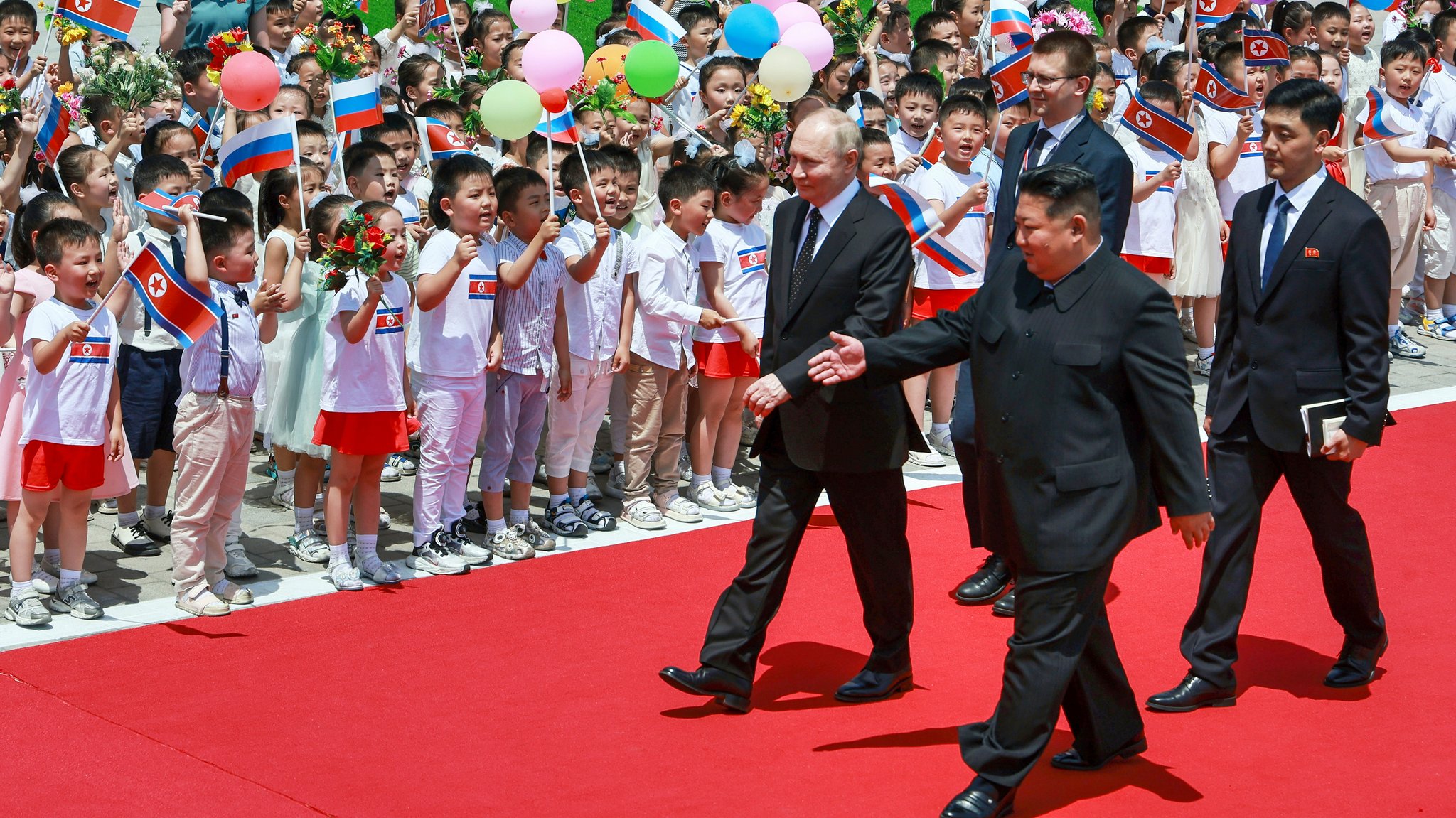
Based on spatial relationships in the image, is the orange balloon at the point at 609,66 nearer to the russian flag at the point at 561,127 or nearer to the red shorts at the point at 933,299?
the russian flag at the point at 561,127

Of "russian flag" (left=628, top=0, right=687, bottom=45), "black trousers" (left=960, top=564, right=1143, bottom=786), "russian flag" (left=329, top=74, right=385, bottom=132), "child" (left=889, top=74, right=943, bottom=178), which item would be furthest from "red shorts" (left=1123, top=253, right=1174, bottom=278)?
"black trousers" (left=960, top=564, right=1143, bottom=786)

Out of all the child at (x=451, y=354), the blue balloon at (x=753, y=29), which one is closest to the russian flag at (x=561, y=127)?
the child at (x=451, y=354)

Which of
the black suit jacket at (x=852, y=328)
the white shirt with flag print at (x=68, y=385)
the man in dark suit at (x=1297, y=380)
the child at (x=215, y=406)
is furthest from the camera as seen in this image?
the child at (x=215, y=406)

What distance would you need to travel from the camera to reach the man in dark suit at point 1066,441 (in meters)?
4.77

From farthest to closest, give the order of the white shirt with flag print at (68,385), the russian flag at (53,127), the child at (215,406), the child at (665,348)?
the child at (665,348) < the russian flag at (53,127) < the child at (215,406) < the white shirt with flag print at (68,385)

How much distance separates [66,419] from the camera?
6.66 metres

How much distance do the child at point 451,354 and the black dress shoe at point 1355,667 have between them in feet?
12.8

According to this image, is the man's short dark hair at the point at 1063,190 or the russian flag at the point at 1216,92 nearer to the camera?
the man's short dark hair at the point at 1063,190

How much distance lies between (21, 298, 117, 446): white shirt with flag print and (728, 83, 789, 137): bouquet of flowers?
12.1ft

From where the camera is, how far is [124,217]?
7.54 metres

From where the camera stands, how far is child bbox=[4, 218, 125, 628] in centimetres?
662

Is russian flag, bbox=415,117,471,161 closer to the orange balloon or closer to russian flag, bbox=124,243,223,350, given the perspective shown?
the orange balloon

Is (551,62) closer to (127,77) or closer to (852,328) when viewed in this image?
(127,77)

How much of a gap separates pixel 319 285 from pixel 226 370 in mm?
1351
